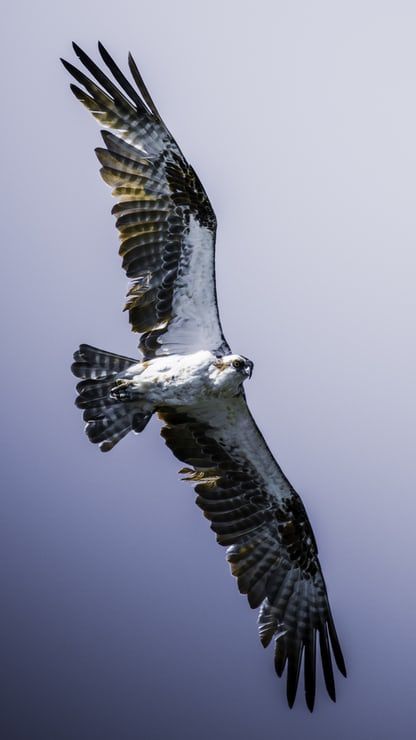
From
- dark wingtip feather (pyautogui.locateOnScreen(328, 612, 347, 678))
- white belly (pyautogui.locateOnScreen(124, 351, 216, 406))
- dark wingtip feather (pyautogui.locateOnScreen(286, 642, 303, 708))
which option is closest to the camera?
white belly (pyautogui.locateOnScreen(124, 351, 216, 406))

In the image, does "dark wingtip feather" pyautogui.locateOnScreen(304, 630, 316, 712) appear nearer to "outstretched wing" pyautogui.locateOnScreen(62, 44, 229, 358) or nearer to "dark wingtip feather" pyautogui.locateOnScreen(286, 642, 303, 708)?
"dark wingtip feather" pyautogui.locateOnScreen(286, 642, 303, 708)

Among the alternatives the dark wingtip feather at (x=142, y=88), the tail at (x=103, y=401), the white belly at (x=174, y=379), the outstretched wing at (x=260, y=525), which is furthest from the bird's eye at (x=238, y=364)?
the dark wingtip feather at (x=142, y=88)

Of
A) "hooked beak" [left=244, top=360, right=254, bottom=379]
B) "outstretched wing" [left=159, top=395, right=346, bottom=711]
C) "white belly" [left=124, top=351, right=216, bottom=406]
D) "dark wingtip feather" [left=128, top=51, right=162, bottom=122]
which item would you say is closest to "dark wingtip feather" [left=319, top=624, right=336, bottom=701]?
"outstretched wing" [left=159, top=395, right=346, bottom=711]

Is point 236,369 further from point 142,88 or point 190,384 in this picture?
point 142,88

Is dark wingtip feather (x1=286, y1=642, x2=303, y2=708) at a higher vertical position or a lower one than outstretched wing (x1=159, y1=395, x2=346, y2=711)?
lower

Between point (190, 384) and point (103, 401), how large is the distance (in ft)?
3.10

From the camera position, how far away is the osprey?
37.6 feet

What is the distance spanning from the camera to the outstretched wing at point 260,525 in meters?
12.0

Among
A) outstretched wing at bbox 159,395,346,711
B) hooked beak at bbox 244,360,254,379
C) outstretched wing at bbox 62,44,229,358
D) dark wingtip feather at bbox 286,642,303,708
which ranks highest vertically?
outstretched wing at bbox 62,44,229,358

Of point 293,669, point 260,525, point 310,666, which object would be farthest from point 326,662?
point 260,525

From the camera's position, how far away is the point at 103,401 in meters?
11.8

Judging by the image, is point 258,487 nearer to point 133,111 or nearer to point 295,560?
point 295,560

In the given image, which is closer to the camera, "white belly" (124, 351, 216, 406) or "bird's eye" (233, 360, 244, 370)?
"bird's eye" (233, 360, 244, 370)

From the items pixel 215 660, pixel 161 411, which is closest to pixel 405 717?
pixel 215 660
